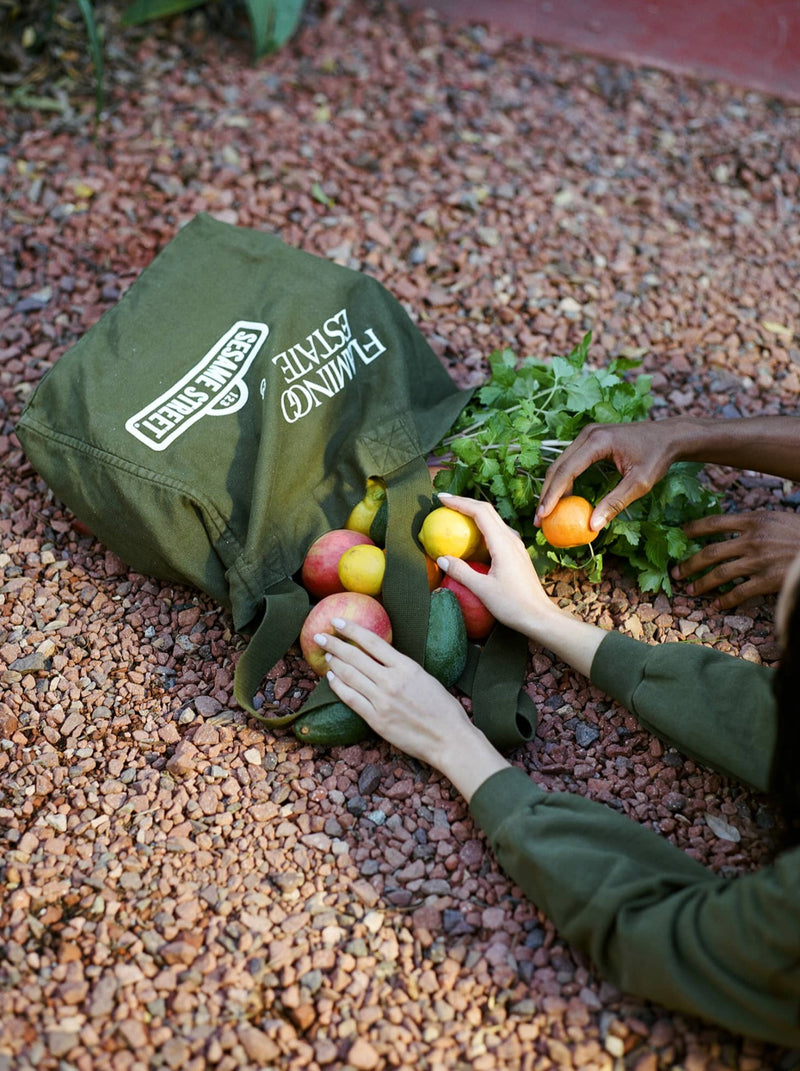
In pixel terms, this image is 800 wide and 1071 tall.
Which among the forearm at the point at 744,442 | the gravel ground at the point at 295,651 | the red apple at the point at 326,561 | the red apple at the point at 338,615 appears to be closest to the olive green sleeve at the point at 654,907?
the gravel ground at the point at 295,651

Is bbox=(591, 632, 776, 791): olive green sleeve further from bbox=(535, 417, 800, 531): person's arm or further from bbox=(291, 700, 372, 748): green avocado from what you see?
bbox=(291, 700, 372, 748): green avocado

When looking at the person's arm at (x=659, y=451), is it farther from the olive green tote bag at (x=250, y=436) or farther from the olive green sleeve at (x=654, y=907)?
the olive green sleeve at (x=654, y=907)

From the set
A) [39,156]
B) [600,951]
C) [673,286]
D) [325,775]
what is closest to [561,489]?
[325,775]

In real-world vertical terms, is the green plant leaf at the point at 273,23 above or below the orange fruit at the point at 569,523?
above

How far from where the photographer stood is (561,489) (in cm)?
305

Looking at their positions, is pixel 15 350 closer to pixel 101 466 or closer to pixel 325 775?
pixel 101 466

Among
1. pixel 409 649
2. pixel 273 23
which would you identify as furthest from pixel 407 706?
pixel 273 23

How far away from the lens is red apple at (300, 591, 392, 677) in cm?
301

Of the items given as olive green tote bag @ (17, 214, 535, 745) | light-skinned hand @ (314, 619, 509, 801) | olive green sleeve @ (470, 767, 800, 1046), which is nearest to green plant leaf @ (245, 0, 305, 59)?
olive green tote bag @ (17, 214, 535, 745)

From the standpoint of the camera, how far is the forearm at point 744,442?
3.24 m

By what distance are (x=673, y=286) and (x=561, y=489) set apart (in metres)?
2.05

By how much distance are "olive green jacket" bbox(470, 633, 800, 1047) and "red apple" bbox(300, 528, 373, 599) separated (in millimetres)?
883

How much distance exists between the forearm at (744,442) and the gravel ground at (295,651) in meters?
0.44

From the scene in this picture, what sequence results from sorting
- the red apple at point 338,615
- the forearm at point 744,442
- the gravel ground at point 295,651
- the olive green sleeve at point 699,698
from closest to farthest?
the gravel ground at point 295,651 → the olive green sleeve at point 699,698 → the red apple at point 338,615 → the forearm at point 744,442
